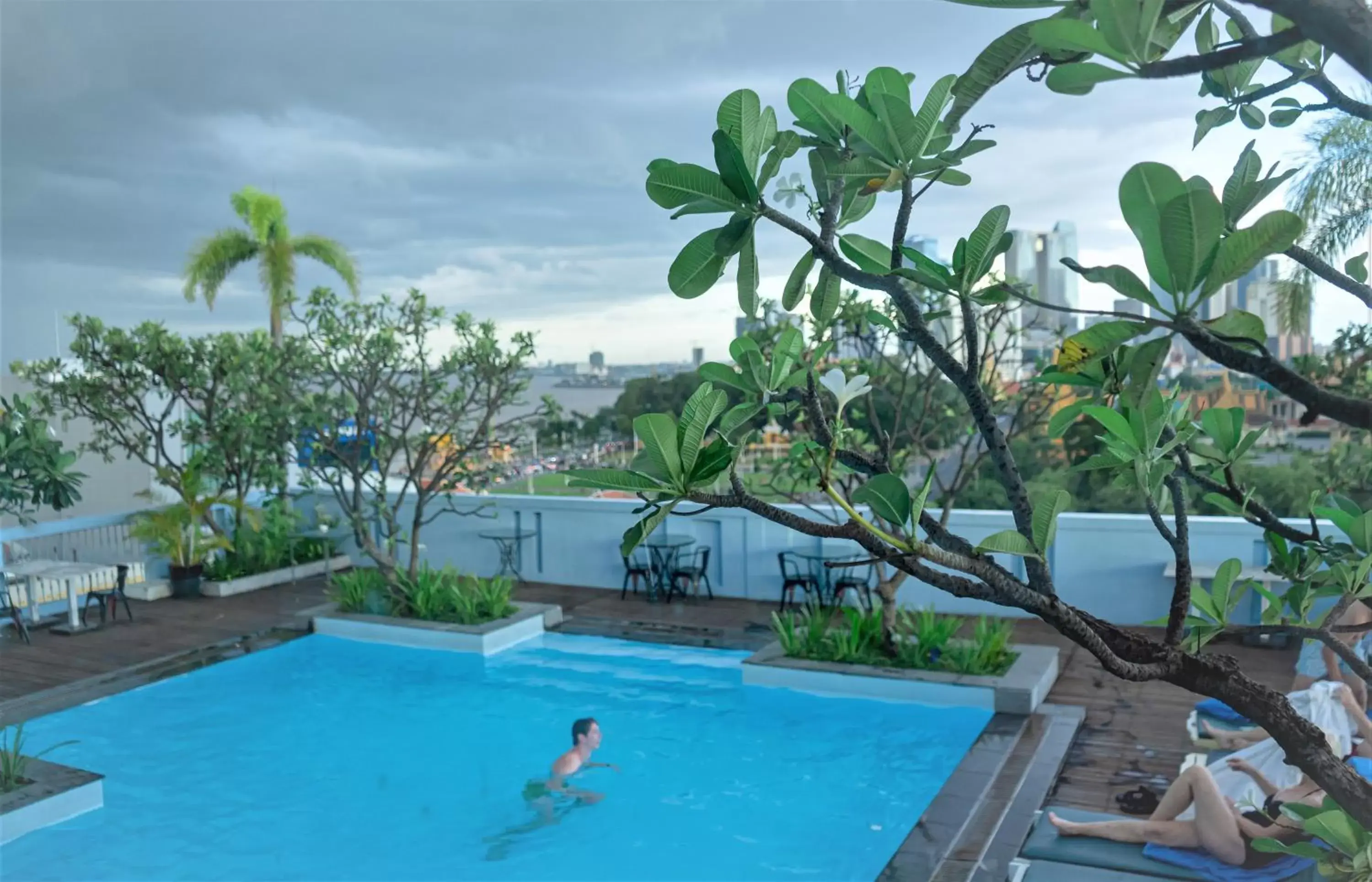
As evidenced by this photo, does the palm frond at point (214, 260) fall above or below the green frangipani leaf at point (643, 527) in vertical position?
above

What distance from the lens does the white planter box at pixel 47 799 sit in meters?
5.12

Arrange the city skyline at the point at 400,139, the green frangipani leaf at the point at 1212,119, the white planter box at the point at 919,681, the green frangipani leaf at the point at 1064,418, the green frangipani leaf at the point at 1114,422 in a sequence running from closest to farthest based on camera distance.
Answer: the green frangipani leaf at the point at 1114,422, the green frangipani leaf at the point at 1064,418, the green frangipani leaf at the point at 1212,119, the white planter box at the point at 919,681, the city skyline at the point at 400,139

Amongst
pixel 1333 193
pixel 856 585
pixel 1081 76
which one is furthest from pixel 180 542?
pixel 1333 193

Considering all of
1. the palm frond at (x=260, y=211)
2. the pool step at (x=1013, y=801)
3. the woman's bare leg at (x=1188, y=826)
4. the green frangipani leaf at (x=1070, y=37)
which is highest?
the palm frond at (x=260, y=211)

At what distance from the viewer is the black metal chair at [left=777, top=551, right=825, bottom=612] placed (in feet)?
28.5

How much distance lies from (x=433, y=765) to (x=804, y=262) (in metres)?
6.11

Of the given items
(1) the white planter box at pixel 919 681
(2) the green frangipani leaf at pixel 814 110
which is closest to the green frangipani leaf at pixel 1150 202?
(2) the green frangipani leaf at pixel 814 110

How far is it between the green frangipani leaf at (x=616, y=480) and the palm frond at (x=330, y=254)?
1944 centimetres

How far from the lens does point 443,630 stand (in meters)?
8.36

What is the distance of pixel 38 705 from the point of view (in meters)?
6.94

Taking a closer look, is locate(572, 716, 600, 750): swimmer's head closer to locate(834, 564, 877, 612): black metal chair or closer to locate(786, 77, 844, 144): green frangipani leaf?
locate(834, 564, 877, 612): black metal chair

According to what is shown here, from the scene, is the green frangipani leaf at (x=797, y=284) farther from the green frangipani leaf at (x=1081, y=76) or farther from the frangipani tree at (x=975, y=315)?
the green frangipani leaf at (x=1081, y=76)

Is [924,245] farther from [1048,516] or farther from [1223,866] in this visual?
[1223,866]

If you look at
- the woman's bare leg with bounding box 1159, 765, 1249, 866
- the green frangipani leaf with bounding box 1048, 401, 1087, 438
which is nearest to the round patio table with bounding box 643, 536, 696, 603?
the woman's bare leg with bounding box 1159, 765, 1249, 866
